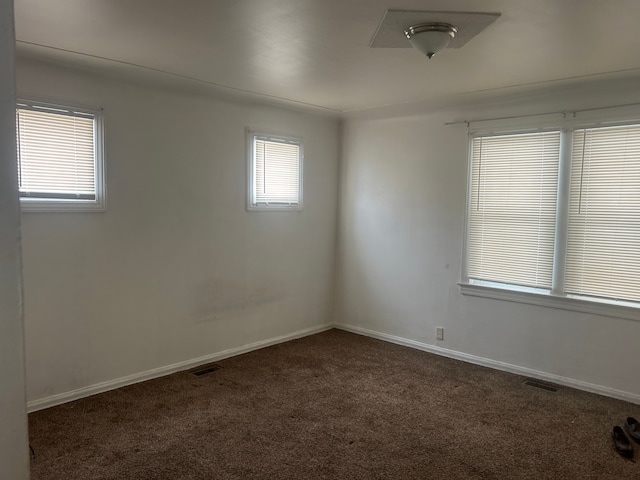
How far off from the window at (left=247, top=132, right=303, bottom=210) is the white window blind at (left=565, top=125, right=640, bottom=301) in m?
2.66

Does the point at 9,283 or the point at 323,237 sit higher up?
the point at 9,283

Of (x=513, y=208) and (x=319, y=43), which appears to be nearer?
(x=319, y=43)

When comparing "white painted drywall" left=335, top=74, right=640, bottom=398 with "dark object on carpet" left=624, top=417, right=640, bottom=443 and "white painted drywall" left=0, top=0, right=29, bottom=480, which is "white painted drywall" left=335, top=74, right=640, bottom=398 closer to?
"dark object on carpet" left=624, top=417, right=640, bottom=443

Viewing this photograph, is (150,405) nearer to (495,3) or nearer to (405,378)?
(405,378)

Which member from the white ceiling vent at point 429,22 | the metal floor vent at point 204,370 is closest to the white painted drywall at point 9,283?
the white ceiling vent at point 429,22

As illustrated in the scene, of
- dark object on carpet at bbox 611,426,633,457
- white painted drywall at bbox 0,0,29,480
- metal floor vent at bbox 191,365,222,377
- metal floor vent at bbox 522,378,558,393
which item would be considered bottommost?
metal floor vent at bbox 191,365,222,377

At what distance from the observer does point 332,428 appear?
304 centimetres

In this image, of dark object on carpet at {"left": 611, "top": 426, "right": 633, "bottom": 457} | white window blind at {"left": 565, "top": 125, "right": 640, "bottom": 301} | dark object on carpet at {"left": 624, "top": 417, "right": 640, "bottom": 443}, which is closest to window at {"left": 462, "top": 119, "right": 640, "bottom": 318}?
white window blind at {"left": 565, "top": 125, "right": 640, "bottom": 301}

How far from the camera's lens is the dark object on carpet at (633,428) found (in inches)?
115

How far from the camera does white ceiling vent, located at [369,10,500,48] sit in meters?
2.28

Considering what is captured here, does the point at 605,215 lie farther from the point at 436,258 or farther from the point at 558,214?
the point at 436,258

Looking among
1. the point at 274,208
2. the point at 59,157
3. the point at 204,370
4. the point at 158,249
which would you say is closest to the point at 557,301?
the point at 274,208

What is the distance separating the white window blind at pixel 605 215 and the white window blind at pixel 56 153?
12.7ft

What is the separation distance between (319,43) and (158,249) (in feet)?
7.15
